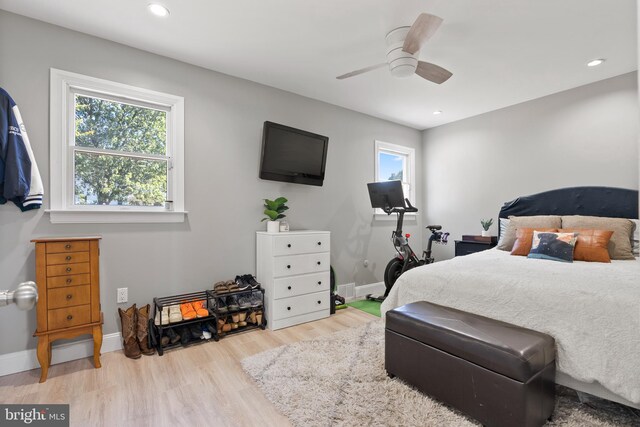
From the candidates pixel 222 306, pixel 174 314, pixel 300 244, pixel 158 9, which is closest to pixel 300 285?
pixel 300 244

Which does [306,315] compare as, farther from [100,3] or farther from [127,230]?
[100,3]

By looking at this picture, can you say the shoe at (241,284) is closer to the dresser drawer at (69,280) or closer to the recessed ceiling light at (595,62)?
the dresser drawer at (69,280)

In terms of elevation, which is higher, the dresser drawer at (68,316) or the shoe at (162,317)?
the dresser drawer at (68,316)

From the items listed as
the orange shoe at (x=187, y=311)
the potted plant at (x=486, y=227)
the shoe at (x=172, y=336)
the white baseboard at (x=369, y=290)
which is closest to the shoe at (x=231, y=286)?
the orange shoe at (x=187, y=311)

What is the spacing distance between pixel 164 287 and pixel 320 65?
263 centimetres

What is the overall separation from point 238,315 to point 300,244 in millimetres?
931

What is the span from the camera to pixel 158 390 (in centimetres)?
197

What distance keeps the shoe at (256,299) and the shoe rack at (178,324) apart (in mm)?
396

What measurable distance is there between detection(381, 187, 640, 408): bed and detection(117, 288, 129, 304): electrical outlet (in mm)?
2254

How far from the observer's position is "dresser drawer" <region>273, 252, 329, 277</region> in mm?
3043

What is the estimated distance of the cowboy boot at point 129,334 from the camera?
2412 mm

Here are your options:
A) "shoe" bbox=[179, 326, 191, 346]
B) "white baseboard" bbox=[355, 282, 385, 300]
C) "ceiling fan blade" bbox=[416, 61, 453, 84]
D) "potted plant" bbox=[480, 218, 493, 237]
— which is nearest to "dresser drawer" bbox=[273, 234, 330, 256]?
"shoe" bbox=[179, 326, 191, 346]

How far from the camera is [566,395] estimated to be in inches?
74.4

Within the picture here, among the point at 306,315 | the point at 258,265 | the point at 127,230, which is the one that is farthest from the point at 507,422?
the point at 127,230
